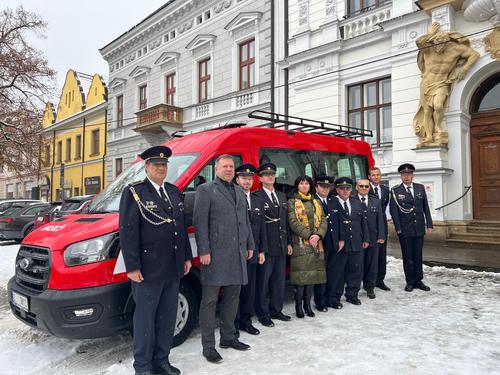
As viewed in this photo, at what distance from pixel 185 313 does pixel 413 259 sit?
3.90m

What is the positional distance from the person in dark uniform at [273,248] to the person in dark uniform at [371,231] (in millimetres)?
1589

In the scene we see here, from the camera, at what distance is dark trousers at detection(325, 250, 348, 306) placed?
5.37 metres

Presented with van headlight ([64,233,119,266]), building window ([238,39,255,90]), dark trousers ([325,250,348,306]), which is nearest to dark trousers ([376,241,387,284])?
dark trousers ([325,250,348,306])

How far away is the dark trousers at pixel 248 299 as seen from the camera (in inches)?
175

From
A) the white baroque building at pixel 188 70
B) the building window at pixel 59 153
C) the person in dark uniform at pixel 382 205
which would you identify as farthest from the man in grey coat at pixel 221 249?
the building window at pixel 59 153

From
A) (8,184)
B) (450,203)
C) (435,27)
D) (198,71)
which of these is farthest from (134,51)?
(8,184)

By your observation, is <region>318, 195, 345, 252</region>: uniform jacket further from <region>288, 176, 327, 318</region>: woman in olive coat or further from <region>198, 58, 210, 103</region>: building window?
<region>198, 58, 210, 103</region>: building window

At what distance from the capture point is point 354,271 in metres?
5.61

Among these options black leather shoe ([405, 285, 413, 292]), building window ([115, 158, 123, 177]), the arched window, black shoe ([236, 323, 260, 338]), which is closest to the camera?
black shoe ([236, 323, 260, 338])

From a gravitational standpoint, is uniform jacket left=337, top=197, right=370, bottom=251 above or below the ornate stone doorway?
below

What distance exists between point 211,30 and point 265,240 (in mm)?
15735

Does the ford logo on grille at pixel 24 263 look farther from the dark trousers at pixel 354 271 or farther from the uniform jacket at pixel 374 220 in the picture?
the uniform jacket at pixel 374 220

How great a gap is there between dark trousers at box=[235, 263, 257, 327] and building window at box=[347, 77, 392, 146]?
29.9 ft

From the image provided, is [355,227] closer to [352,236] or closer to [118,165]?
[352,236]
